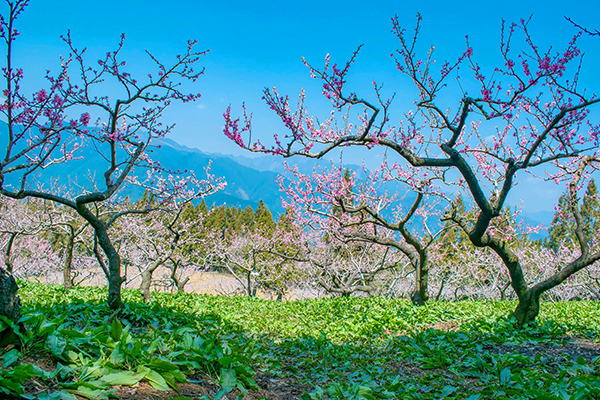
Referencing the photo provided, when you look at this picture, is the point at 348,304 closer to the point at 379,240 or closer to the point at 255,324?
the point at 379,240

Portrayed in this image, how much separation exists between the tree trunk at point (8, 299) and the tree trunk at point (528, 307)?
7526 mm

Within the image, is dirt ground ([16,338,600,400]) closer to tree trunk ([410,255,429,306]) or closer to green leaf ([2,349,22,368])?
green leaf ([2,349,22,368])

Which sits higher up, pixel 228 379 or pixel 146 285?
pixel 228 379

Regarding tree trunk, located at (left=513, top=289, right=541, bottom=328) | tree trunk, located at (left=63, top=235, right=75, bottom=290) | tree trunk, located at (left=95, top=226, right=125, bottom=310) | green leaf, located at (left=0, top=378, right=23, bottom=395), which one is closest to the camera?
green leaf, located at (left=0, top=378, right=23, bottom=395)

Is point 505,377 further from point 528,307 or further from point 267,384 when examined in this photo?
point 528,307

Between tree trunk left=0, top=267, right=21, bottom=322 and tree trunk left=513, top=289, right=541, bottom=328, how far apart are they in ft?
24.7

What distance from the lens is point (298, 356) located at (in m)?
5.86

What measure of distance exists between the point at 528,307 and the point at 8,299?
772 cm

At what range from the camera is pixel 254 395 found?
349 centimetres

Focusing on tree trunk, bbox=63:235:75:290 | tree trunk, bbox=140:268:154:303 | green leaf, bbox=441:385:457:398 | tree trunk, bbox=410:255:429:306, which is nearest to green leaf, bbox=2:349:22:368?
green leaf, bbox=441:385:457:398

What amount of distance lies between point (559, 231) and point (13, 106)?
4212 centimetres

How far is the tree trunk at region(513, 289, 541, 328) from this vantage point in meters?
6.71

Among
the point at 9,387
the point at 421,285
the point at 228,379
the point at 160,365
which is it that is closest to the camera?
the point at 9,387

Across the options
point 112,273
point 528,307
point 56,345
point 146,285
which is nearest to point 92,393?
point 56,345
